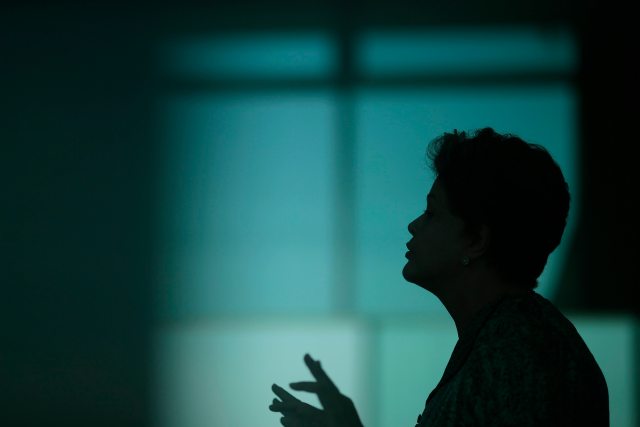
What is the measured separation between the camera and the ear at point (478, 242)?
50.8 inches

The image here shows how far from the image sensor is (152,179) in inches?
120

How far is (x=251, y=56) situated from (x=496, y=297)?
2067mm

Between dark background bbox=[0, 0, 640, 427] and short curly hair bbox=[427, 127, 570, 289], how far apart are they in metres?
1.83

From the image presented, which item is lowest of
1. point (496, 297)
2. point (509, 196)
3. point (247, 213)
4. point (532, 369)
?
point (532, 369)

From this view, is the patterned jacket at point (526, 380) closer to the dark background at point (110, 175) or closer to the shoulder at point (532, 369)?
the shoulder at point (532, 369)

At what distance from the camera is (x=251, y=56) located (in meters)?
3.08

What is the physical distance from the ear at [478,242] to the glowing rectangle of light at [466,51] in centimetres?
184

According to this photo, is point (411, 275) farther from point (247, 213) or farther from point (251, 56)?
point (251, 56)

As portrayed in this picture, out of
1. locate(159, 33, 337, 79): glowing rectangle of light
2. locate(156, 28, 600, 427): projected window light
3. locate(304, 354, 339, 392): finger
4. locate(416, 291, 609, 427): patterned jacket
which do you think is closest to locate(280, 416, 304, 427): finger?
locate(304, 354, 339, 392): finger

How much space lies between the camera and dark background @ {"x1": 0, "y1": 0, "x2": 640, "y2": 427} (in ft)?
9.87

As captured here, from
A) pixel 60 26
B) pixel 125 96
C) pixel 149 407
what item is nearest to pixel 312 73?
pixel 125 96

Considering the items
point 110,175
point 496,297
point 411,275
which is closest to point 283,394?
point 411,275

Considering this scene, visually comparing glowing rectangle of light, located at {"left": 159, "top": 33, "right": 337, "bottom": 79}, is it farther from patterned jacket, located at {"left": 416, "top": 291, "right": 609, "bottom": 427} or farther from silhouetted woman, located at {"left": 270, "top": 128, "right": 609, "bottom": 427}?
patterned jacket, located at {"left": 416, "top": 291, "right": 609, "bottom": 427}

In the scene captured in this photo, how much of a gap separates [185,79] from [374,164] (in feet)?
2.89
